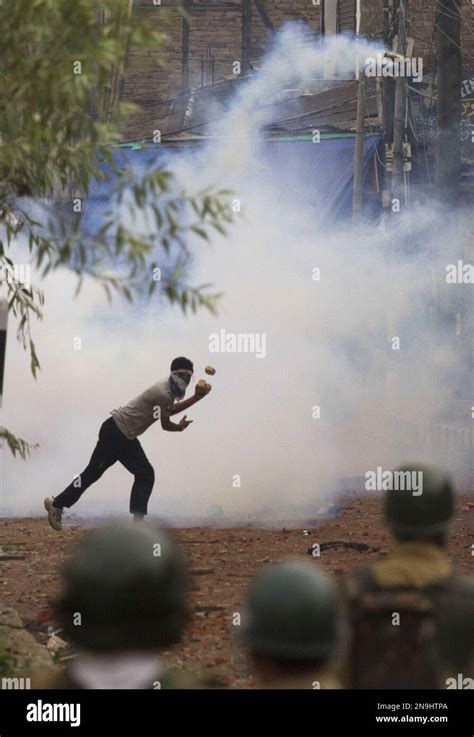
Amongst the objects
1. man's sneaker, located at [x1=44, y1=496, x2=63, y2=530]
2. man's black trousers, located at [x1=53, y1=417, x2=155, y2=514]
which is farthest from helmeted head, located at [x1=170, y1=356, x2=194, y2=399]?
man's sneaker, located at [x1=44, y1=496, x2=63, y2=530]

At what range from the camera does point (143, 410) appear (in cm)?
1180

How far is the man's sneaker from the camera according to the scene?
11.6 meters

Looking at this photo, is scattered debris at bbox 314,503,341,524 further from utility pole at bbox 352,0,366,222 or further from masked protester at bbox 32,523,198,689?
masked protester at bbox 32,523,198,689

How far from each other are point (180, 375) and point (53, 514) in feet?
5.29

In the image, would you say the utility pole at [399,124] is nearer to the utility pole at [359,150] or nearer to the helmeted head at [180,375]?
the utility pole at [359,150]

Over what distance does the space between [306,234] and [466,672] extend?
33.0ft

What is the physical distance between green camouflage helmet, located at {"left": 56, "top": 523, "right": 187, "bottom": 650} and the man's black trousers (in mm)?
9081

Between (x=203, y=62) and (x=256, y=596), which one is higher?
(x=203, y=62)


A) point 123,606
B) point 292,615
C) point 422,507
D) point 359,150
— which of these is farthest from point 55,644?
point 359,150

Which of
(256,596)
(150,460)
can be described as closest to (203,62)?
(150,460)

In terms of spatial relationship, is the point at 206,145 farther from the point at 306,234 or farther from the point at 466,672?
the point at 466,672

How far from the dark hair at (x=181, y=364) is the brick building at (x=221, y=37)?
2.97 m
